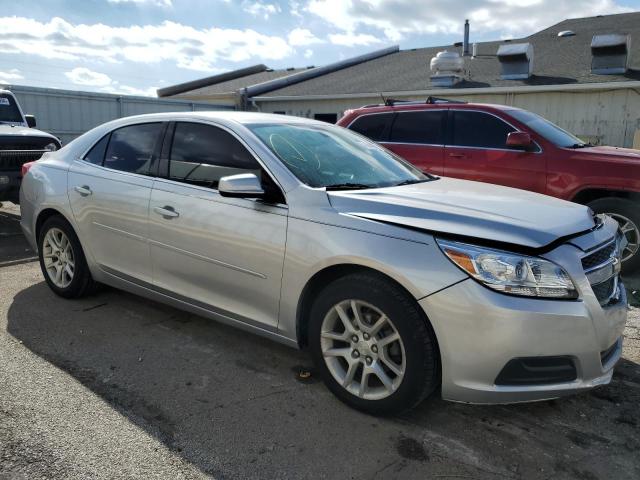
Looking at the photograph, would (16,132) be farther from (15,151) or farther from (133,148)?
(133,148)

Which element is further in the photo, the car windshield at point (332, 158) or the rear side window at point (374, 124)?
the rear side window at point (374, 124)

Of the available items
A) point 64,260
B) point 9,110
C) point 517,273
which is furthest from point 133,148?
point 9,110

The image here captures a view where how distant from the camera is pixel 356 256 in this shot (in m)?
2.74

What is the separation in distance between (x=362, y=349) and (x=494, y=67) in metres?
15.3

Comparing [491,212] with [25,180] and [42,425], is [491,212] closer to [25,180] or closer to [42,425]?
[42,425]

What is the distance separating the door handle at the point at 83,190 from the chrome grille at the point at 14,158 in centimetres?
427

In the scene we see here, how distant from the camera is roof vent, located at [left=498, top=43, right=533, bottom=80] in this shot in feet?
46.7

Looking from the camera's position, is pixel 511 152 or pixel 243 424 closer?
pixel 243 424

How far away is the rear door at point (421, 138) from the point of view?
6938 mm

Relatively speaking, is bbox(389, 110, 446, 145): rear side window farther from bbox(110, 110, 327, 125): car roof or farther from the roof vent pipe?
the roof vent pipe

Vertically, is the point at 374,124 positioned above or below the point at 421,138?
above

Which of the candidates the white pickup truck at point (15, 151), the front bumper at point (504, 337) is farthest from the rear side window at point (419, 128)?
the white pickup truck at point (15, 151)

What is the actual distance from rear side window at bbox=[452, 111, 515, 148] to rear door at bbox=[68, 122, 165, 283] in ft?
13.6

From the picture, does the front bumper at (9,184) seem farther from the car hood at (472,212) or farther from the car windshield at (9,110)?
the car hood at (472,212)
